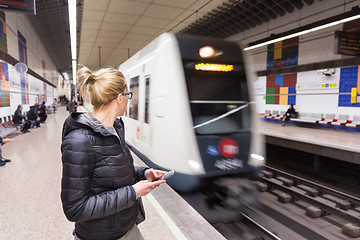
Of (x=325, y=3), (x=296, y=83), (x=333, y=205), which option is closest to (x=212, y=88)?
(x=333, y=205)

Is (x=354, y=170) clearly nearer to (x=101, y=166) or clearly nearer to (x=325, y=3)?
(x=325, y=3)

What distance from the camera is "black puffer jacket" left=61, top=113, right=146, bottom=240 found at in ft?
3.37

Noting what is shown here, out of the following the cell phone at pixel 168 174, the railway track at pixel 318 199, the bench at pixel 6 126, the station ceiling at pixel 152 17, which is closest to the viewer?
the cell phone at pixel 168 174

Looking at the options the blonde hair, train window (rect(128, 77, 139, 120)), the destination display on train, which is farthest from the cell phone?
the destination display on train

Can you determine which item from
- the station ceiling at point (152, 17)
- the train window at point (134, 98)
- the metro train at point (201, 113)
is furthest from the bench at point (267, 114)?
the metro train at point (201, 113)

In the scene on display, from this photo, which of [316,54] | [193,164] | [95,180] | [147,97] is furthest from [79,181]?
[316,54]

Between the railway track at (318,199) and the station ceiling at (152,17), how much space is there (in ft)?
19.4

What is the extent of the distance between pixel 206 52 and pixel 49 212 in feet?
9.90

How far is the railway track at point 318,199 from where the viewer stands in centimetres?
407

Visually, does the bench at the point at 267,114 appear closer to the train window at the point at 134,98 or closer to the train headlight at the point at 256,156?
the train window at the point at 134,98

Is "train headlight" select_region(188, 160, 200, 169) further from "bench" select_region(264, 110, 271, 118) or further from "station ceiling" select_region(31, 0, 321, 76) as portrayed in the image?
"bench" select_region(264, 110, 271, 118)

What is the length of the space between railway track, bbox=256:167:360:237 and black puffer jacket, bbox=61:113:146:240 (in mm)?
4014

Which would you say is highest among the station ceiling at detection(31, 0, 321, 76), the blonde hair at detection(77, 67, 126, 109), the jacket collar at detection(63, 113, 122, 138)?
the station ceiling at detection(31, 0, 321, 76)

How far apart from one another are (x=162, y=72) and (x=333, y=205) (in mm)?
4054
